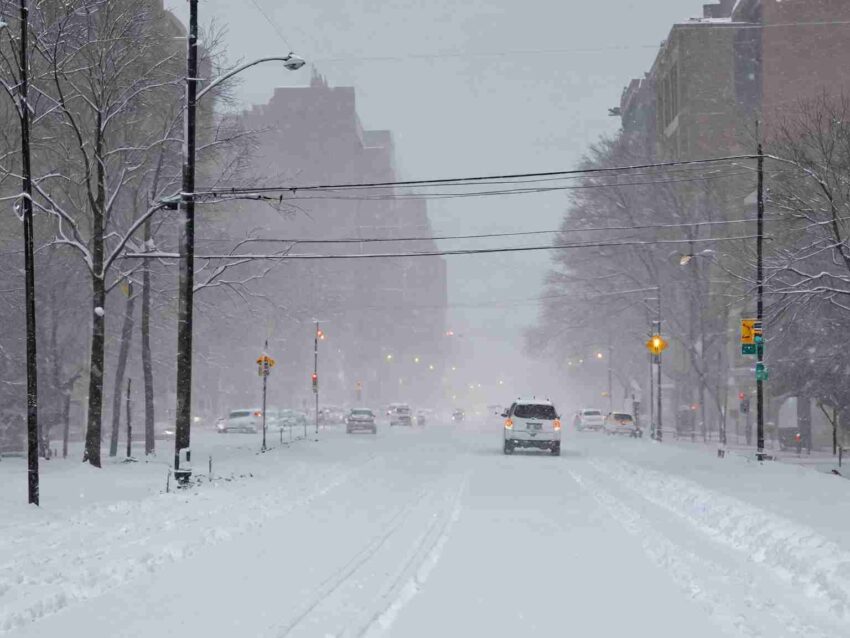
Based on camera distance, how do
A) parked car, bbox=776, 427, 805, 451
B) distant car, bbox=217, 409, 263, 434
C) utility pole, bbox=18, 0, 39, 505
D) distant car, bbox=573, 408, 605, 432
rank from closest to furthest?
1. utility pole, bbox=18, 0, 39, 505
2. parked car, bbox=776, 427, 805, 451
3. distant car, bbox=217, 409, 263, 434
4. distant car, bbox=573, 408, 605, 432

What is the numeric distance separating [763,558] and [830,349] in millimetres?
31507

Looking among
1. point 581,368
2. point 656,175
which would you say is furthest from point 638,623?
point 581,368

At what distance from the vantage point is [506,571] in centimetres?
1261

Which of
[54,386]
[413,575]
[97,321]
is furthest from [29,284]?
[54,386]

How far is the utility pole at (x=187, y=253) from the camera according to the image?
25078 millimetres

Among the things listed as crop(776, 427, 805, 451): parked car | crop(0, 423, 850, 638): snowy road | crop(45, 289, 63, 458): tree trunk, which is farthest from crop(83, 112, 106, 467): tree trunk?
crop(776, 427, 805, 451): parked car

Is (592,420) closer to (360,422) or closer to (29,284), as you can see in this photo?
(360,422)

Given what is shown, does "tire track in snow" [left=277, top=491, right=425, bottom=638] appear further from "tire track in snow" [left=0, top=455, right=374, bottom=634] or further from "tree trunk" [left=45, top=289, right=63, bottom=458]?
"tree trunk" [left=45, top=289, right=63, bottom=458]

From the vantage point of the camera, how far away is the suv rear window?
1613 inches

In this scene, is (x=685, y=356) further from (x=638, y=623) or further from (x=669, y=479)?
(x=638, y=623)

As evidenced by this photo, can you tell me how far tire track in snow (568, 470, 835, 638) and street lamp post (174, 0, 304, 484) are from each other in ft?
39.5

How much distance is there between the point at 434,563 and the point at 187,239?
47.5 feet

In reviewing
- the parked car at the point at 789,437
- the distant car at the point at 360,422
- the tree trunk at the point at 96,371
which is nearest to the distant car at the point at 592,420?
the distant car at the point at 360,422

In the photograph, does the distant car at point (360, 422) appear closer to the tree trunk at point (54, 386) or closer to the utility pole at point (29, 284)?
the tree trunk at point (54, 386)
